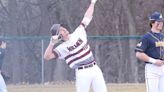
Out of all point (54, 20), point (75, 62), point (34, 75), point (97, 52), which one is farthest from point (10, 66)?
point (75, 62)

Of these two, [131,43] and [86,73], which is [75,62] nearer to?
[86,73]

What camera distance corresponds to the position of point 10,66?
2495 centimetres

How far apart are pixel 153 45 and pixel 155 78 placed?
587mm

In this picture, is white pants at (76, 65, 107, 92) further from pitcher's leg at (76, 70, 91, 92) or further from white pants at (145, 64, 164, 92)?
white pants at (145, 64, 164, 92)

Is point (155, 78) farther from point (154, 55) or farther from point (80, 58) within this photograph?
point (80, 58)

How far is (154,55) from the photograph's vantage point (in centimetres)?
1004

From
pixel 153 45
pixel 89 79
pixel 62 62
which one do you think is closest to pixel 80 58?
pixel 89 79

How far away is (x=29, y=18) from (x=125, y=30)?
6.93 m

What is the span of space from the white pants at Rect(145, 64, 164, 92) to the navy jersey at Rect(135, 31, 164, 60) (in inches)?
7.9

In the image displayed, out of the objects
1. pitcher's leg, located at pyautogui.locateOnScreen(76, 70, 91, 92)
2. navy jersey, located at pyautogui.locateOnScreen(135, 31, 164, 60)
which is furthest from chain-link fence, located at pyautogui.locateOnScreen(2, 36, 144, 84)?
pitcher's leg, located at pyautogui.locateOnScreen(76, 70, 91, 92)

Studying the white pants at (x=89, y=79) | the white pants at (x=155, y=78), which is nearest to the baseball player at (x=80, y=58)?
the white pants at (x=89, y=79)

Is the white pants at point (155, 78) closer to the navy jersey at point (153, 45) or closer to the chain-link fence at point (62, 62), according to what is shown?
the navy jersey at point (153, 45)

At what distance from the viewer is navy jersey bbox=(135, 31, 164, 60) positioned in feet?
32.7

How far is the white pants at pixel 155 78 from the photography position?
32.6 ft
